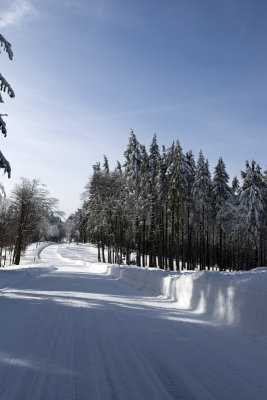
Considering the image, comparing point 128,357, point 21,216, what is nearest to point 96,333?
point 128,357

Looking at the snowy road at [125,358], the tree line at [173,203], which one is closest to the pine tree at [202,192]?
the tree line at [173,203]

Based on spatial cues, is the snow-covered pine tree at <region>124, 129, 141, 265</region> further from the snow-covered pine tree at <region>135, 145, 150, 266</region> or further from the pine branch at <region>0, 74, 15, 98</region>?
the pine branch at <region>0, 74, 15, 98</region>

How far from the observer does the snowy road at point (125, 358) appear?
3.48 metres

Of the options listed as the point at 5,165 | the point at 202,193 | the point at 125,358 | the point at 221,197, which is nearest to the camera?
the point at 125,358

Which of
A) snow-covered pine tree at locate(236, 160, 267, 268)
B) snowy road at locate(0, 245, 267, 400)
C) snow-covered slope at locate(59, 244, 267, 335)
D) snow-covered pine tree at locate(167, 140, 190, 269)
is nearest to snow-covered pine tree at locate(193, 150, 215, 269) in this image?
snow-covered pine tree at locate(236, 160, 267, 268)

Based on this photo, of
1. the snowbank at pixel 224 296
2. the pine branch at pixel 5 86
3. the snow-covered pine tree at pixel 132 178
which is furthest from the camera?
the snow-covered pine tree at pixel 132 178

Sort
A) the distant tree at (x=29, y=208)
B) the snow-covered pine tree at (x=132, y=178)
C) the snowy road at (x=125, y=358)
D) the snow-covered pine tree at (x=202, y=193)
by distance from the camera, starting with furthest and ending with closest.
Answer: the snow-covered pine tree at (x=132, y=178), the snow-covered pine tree at (x=202, y=193), the distant tree at (x=29, y=208), the snowy road at (x=125, y=358)

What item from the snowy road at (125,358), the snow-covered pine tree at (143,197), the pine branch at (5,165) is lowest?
the snowy road at (125,358)

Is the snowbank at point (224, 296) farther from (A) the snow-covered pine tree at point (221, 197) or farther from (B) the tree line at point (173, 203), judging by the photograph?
(A) the snow-covered pine tree at point (221, 197)

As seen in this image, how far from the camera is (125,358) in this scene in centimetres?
462

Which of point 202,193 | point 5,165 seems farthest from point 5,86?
point 202,193

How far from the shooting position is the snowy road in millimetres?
3484

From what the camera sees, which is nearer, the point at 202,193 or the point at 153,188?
the point at 153,188

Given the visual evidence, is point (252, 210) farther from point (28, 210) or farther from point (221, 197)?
point (28, 210)
